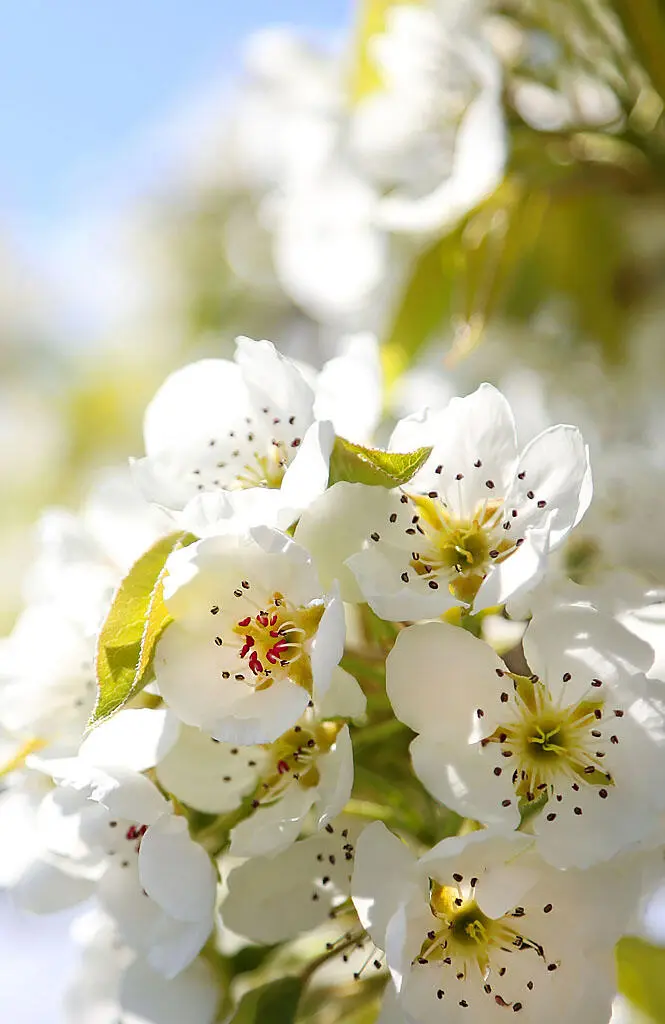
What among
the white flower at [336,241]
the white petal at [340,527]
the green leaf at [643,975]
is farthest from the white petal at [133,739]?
the white flower at [336,241]

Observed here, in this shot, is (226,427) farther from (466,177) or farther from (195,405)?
(466,177)

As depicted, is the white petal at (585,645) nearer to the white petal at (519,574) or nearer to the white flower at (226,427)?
the white petal at (519,574)

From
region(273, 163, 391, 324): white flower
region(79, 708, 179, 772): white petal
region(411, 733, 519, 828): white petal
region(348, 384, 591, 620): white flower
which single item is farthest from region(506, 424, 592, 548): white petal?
region(273, 163, 391, 324): white flower

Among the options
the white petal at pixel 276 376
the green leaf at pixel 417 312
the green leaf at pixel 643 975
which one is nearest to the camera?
the white petal at pixel 276 376

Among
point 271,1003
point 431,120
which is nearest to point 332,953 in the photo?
point 271,1003

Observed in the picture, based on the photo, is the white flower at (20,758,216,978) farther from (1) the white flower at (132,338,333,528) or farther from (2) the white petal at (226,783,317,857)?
(1) the white flower at (132,338,333,528)

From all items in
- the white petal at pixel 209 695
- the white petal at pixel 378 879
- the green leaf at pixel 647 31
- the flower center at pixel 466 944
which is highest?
the green leaf at pixel 647 31

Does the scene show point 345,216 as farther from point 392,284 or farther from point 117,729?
point 117,729
